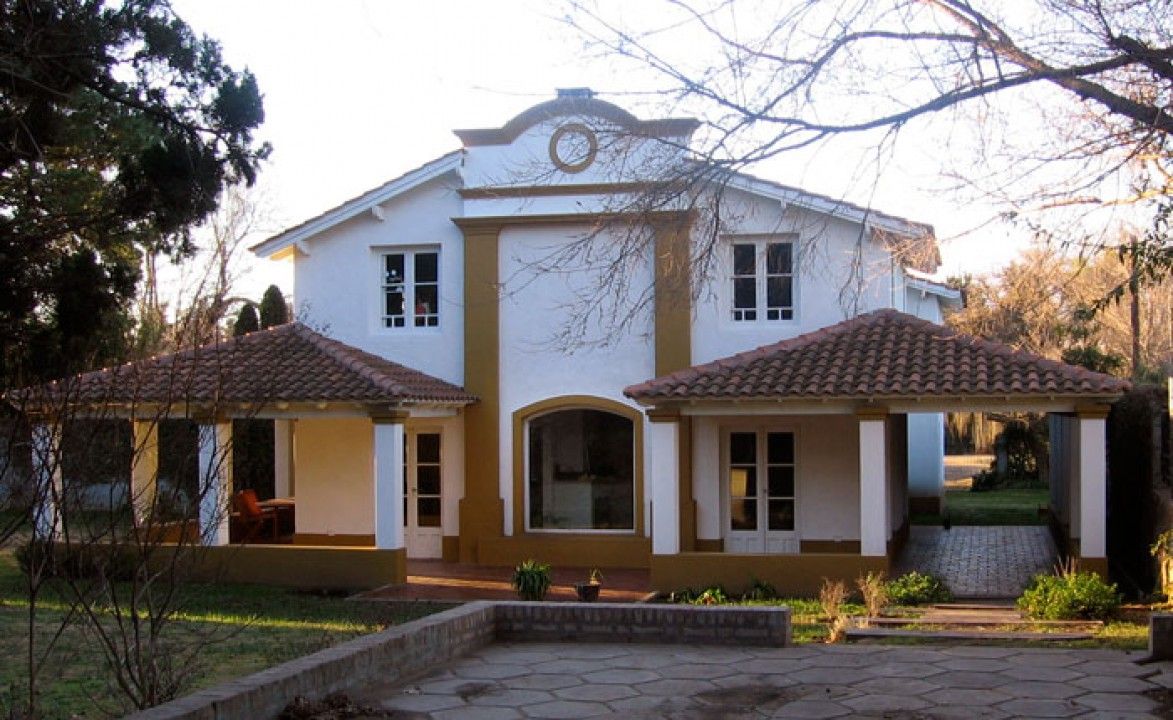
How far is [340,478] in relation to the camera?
21859 mm

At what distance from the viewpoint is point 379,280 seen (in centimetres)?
2214

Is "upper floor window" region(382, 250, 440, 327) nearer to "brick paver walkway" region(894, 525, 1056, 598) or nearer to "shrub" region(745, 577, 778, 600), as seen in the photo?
"shrub" region(745, 577, 778, 600)

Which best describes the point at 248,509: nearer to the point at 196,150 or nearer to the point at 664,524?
the point at 664,524

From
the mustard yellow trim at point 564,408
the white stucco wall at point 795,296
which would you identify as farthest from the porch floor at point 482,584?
the white stucco wall at point 795,296

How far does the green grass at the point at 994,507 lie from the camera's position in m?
28.3

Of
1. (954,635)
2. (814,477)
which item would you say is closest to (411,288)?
(814,477)

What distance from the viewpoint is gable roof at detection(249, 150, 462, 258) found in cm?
2142

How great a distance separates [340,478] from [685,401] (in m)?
6.90

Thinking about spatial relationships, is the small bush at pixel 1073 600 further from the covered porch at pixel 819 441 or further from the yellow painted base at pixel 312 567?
the yellow painted base at pixel 312 567

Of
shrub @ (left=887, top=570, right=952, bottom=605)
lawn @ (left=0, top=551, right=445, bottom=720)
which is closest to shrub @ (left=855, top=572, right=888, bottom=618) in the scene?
shrub @ (left=887, top=570, right=952, bottom=605)

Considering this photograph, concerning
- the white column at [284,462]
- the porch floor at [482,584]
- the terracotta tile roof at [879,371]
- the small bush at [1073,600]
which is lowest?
the porch floor at [482,584]

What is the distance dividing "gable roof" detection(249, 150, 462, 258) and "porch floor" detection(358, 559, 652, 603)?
6013mm

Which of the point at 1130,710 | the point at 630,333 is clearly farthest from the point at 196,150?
the point at 630,333

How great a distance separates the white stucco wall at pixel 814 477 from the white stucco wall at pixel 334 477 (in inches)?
227
